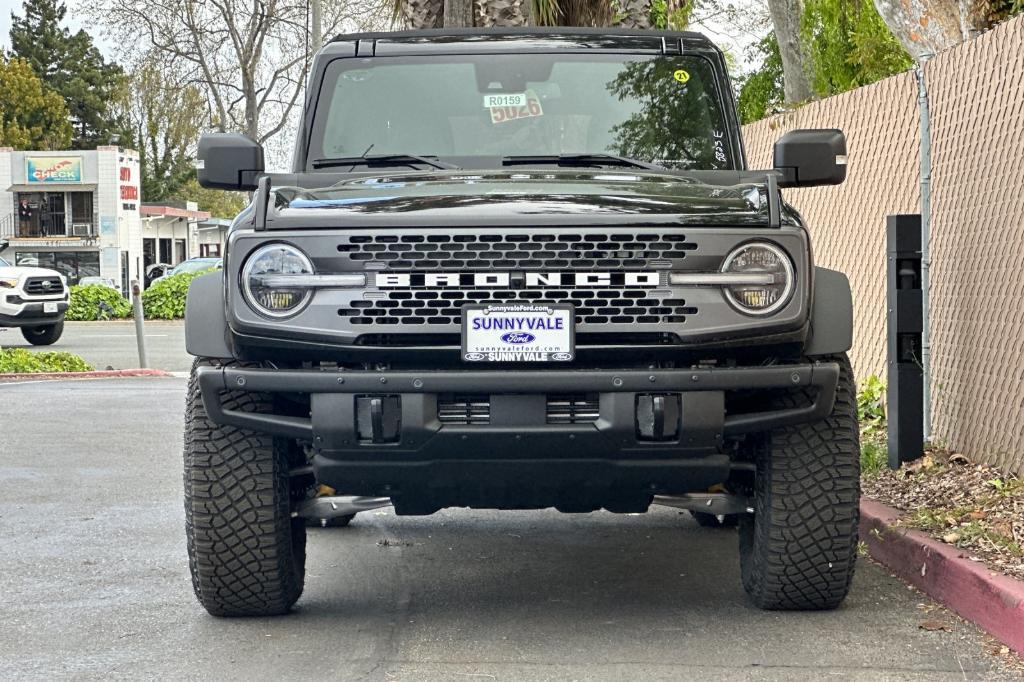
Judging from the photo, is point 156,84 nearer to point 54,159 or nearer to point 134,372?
point 54,159

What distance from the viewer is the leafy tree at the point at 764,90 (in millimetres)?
17984

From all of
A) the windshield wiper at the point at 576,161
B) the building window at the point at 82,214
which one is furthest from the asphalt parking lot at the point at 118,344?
the building window at the point at 82,214

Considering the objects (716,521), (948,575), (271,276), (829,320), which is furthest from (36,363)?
(829,320)

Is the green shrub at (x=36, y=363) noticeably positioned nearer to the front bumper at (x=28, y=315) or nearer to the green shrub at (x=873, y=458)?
the front bumper at (x=28, y=315)

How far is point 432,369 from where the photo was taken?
16.0ft

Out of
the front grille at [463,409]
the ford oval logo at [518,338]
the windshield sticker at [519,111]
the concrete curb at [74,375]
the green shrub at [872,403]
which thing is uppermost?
the windshield sticker at [519,111]

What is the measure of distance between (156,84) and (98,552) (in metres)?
45.9

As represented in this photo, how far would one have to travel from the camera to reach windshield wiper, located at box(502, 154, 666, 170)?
6.04 metres

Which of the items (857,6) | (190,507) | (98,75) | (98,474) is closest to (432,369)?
(190,507)

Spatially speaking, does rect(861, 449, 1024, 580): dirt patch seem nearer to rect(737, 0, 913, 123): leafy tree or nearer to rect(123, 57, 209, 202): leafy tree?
rect(737, 0, 913, 123): leafy tree

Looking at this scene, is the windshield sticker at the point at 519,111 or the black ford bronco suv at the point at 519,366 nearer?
the black ford bronco suv at the point at 519,366

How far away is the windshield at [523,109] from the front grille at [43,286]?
20528 millimetres

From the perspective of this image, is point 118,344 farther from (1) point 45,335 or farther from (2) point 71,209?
(2) point 71,209

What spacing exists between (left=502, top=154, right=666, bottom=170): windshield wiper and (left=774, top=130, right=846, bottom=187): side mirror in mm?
489
